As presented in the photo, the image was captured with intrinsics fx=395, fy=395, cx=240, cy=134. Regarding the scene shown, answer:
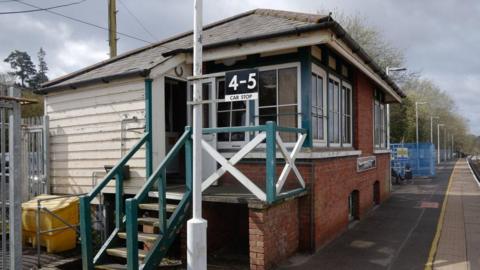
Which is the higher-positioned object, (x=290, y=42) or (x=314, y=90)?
(x=290, y=42)

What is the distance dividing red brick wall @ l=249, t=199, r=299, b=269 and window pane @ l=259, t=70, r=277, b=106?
6.72 feet

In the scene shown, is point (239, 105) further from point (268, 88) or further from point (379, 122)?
point (379, 122)

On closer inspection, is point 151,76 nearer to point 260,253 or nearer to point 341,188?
point 260,253

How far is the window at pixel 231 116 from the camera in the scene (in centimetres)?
809

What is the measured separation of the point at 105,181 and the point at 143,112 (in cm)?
207

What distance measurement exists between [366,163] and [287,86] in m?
4.71

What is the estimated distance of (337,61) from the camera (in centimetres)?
930

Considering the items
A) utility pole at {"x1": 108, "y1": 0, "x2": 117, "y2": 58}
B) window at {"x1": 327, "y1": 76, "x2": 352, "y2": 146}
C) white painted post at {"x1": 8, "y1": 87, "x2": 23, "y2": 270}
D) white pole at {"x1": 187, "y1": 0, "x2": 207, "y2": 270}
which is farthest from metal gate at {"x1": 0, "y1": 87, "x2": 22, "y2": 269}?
utility pole at {"x1": 108, "y1": 0, "x2": 117, "y2": 58}

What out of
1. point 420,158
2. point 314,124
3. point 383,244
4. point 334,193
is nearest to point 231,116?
point 314,124

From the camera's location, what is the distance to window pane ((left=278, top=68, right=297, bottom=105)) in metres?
7.54

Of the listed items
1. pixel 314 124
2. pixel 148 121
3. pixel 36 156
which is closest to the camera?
pixel 148 121

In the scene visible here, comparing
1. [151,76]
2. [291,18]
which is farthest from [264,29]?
[151,76]

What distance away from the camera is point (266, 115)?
308 inches

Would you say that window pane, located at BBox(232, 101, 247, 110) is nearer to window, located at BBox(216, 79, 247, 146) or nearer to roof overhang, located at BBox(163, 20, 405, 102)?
window, located at BBox(216, 79, 247, 146)
